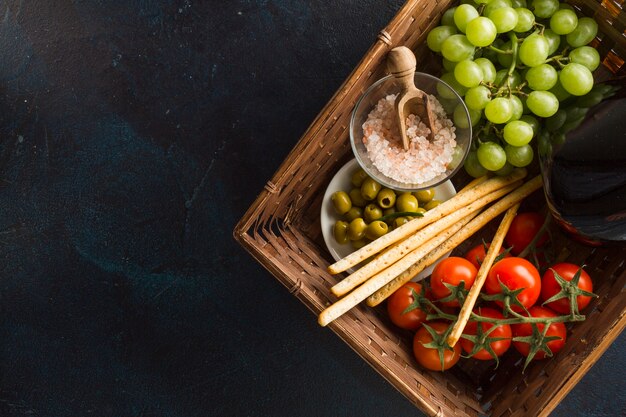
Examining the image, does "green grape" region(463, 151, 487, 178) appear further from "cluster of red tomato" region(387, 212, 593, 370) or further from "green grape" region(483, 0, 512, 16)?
"green grape" region(483, 0, 512, 16)

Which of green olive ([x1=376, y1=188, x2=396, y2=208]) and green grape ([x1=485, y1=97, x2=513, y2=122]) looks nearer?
green grape ([x1=485, y1=97, x2=513, y2=122])

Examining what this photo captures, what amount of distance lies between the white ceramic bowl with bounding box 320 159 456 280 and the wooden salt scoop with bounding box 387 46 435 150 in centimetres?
10

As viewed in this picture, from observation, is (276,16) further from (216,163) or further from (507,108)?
(507,108)

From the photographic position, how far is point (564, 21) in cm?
94

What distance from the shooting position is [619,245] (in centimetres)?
96

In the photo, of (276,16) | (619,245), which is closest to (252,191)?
(276,16)

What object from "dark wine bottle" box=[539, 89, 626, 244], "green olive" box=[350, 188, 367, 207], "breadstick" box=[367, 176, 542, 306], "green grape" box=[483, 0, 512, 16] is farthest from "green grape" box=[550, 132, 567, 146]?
"green olive" box=[350, 188, 367, 207]

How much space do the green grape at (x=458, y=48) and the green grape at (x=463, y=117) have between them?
7 centimetres

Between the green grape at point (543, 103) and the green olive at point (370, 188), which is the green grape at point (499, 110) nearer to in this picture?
the green grape at point (543, 103)

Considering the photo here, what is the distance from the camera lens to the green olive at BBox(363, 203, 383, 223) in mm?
1019

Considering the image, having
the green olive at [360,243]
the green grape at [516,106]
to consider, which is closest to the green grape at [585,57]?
the green grape at [516,106]

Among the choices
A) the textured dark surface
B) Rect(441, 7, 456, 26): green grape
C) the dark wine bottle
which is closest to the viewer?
the dark wine bottle

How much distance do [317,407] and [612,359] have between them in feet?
1.78

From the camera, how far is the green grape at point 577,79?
90cm
